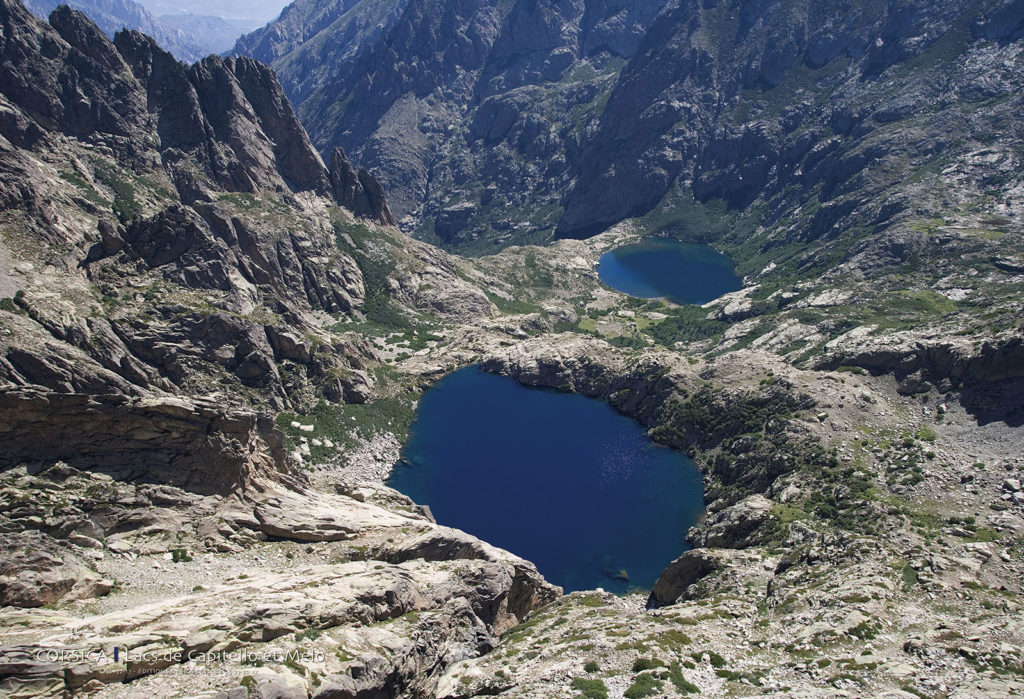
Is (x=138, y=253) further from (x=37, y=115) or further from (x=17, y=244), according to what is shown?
(x=37, y=115)

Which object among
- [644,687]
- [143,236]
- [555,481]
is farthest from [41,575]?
[143,236]

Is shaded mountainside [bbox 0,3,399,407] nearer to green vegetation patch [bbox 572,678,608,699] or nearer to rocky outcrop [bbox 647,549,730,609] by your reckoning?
green vegetation patch [bbox 572,678,608,699]

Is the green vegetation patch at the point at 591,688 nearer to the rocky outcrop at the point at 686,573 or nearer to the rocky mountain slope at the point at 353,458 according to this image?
the rocky mountain slope at the point at 353,458

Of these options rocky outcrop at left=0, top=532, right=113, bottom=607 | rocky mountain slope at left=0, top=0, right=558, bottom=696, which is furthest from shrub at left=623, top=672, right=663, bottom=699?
rocky outcrop at left=0, top=532, right=113, bottom=607

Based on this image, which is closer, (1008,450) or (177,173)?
(1008,450)

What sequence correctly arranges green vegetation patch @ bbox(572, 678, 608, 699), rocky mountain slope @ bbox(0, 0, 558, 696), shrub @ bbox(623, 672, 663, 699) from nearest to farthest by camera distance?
rocky mountain slope @ bbox(0, 0, 558, 696), green vegetation patch @ bbox(572, 678, 608, 699), shrub @ bbox(623, 672, 663, 699)

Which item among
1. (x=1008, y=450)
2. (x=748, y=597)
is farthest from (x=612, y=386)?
(x=748, y=597)

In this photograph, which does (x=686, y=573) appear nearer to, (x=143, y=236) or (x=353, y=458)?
(x=353, y=458)

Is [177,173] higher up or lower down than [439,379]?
higher up

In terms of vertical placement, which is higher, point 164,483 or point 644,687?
point 164,483
